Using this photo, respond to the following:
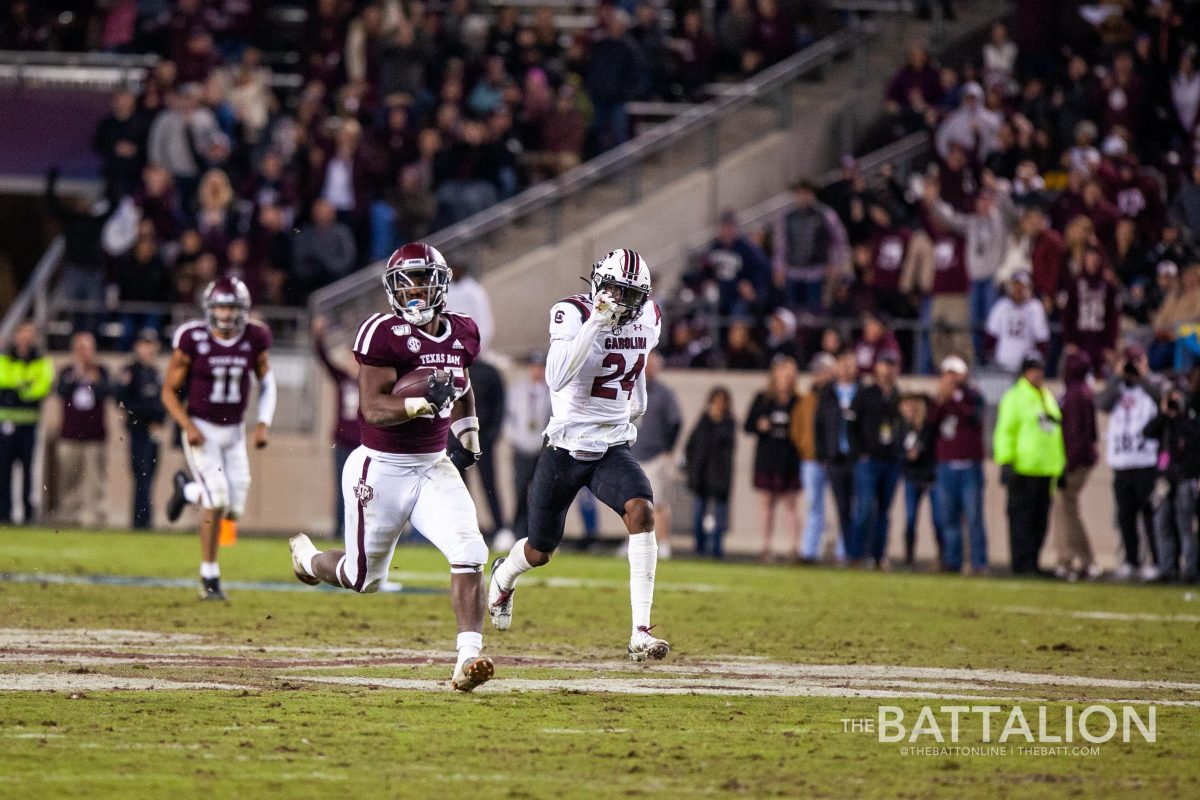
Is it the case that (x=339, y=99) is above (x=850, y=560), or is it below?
above

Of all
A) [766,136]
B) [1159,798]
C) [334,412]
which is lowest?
[1159,798]

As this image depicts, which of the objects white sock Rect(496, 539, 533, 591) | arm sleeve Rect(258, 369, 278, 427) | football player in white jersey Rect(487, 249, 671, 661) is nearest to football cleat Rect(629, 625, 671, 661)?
football player in white jersey Rect(487, 249, 671, 661)

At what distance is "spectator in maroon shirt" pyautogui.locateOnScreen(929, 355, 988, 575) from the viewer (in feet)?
59.0

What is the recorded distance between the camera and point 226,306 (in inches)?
515

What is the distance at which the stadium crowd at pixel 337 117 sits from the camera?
2198 cm

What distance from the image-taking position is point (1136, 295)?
18922 mm

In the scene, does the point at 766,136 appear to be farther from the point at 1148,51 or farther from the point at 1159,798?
the point at 1159,798

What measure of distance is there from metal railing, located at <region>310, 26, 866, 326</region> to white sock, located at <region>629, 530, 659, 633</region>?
12010mm

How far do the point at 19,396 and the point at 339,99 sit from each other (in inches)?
227

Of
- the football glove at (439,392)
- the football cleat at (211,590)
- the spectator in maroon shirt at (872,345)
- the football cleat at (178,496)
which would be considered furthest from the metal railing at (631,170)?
the football glove at (439,392)

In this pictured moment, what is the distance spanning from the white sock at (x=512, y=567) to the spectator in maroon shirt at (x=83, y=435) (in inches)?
456

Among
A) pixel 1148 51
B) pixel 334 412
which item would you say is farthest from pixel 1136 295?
pixel 334 412

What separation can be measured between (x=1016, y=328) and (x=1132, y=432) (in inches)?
81.0

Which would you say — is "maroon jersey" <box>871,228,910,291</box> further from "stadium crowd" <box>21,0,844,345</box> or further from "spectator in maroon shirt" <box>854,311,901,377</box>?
"stadium crowd" <box>21,0,844,345</box>
